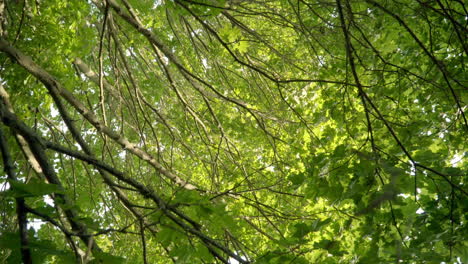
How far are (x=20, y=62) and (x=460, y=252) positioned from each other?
269 centimetres

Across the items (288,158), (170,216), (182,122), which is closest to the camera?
(170,216)

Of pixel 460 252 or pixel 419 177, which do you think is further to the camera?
pixel 419 177

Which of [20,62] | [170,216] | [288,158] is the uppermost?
[288,158]

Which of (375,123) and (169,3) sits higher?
(169,3)

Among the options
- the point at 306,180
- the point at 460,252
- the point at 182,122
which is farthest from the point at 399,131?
the point at 182,122

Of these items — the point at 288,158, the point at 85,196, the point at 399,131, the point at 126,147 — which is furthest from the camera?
the point at 288,158

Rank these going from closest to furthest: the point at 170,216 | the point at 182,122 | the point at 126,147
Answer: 1. the point at 170,216
2. the point at 126,147
3. the point at 182,122

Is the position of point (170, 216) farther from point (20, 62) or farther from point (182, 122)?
point (182, 122)

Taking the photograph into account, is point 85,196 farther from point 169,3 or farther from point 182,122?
point 182,122

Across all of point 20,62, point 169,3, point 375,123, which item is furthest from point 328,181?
point 20,62

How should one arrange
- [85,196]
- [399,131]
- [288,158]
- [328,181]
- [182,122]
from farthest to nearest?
[182,122] → [288,158] → [399,131] → [328,181] → [85,196]

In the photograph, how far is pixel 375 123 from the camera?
316cm

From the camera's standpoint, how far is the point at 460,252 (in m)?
1.91

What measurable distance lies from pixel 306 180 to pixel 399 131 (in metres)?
0.72
